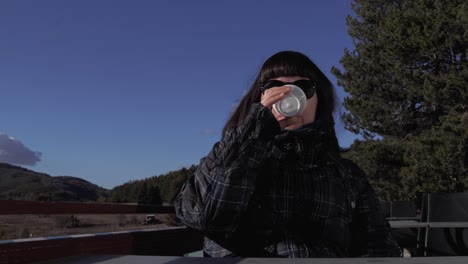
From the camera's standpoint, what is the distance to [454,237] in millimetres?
4238

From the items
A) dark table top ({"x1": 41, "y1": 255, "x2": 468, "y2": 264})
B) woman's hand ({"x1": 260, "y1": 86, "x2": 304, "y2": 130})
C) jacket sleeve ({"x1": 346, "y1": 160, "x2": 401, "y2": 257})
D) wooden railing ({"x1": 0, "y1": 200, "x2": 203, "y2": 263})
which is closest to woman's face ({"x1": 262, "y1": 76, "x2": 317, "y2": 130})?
woman's hand ({"x1": 260, "y1": 86, "x2": 304, "y2": 130})

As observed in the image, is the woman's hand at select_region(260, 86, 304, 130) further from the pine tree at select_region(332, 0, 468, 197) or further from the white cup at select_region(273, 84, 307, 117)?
the pine tree at select_region(332, 0, 468, 197)

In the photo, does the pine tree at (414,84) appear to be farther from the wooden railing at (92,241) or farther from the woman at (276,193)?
the woman at (276,193)

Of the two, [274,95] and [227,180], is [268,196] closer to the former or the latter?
[227,180]

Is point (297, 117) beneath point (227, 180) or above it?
above

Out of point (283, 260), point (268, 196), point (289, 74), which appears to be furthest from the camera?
point (289, 74)

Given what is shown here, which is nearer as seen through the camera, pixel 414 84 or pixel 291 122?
pixel 291 122

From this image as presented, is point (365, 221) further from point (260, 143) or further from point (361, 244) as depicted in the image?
point (260, 143)

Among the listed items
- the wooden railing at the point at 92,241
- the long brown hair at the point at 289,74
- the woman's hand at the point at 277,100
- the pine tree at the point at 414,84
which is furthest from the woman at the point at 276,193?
the pine tree at the point at 414,84

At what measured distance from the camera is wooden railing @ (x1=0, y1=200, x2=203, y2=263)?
1.57m

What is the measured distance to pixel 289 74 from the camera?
4.74 feet

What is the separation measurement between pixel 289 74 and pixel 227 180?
468mm

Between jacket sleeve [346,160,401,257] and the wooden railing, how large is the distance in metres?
0.97

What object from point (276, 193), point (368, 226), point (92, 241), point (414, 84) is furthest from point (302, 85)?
point (414, 84)
